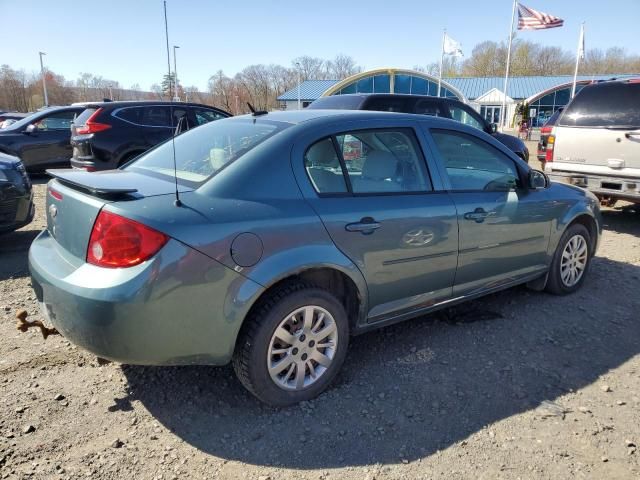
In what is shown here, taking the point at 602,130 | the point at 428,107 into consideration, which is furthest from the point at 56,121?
the point at 602,130

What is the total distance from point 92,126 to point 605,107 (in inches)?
311

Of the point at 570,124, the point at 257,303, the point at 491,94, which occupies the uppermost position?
the point at 491,94

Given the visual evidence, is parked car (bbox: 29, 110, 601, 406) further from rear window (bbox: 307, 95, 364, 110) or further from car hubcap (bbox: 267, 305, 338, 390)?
rear window (bbox: 307, 95, 364, 110)

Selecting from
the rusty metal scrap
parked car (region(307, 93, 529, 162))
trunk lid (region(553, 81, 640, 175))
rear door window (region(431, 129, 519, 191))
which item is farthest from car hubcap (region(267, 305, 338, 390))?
trunk lid (region(553, 81, 640, 175))

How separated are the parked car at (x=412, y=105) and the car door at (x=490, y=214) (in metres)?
3.69

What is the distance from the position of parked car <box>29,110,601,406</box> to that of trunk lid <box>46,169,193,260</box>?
12 millimetres

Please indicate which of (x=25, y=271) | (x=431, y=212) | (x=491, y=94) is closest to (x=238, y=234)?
(x=431, y=212)

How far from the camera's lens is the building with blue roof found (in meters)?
41.2

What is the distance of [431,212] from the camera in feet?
10.4

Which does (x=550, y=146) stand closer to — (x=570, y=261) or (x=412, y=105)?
(x=412, y=105)

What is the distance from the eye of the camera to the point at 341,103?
801 cm

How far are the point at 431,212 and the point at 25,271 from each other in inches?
161

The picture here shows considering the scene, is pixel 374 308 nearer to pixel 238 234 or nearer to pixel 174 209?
pixel 238 234

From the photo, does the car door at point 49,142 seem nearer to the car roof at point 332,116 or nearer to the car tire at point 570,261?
the car roof at point 332,116
